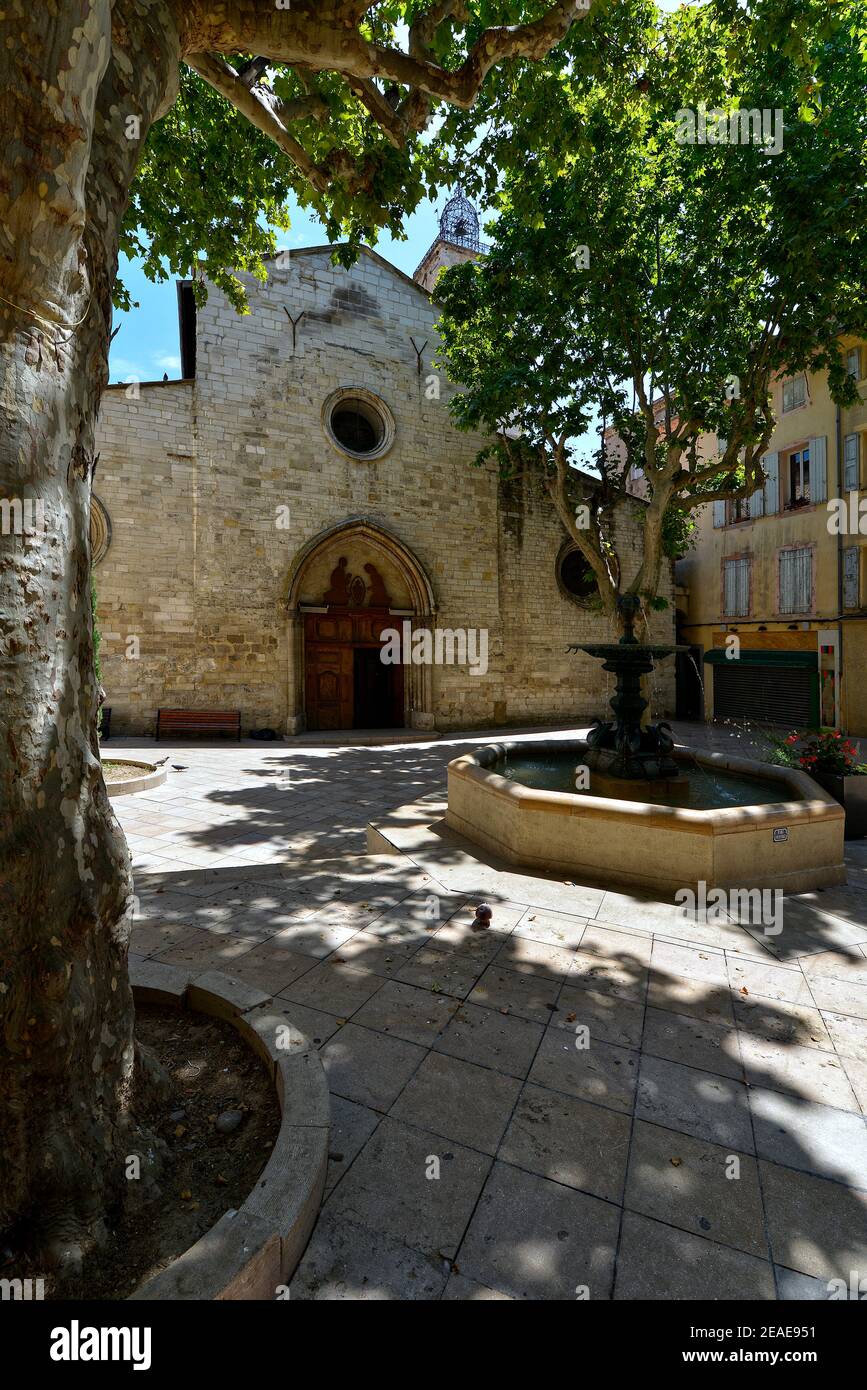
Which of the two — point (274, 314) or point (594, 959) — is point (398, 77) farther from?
point (274, 314)

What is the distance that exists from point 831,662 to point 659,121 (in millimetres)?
11582

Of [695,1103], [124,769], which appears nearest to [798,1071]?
[695,1103]

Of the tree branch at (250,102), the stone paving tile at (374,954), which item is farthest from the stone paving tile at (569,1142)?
the tree branch at (250,102)

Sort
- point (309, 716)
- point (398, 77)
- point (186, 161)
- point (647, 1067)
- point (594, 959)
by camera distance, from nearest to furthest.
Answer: point (647, 1067) < point (398, 77) < point (594, 959) < point (186, 161) < point (309, 716)

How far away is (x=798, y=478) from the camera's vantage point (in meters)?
15.8

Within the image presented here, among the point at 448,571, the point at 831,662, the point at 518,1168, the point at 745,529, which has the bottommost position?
the point at 518,1168

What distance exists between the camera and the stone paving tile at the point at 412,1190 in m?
1.97

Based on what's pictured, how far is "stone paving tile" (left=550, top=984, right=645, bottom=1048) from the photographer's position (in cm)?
301

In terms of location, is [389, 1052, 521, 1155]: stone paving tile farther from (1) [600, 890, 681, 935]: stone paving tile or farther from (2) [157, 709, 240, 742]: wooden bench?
(2) [157, 709, 240, 742]: wooden bench

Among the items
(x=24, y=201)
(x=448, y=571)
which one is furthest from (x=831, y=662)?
(x=24, y=201)

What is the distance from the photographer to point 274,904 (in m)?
4.53

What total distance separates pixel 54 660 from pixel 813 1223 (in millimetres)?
3051

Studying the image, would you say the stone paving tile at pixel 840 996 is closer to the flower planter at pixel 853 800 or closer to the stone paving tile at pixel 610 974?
the stone paving tile at pixel 610 974

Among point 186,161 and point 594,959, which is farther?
point 186,161
